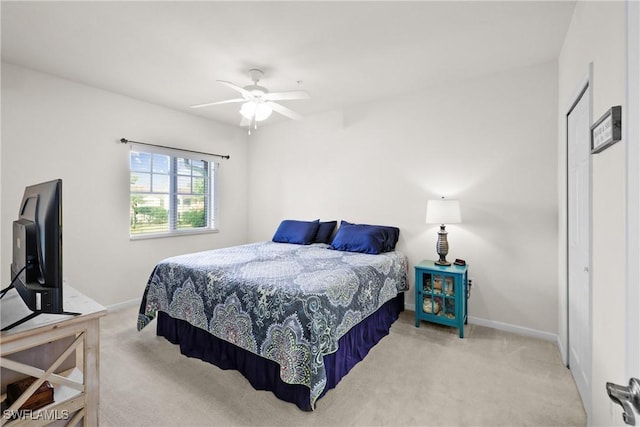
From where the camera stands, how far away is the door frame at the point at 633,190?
59 centimetres

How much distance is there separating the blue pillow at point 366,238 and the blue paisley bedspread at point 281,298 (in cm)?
15

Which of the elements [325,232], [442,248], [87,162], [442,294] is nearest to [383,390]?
[442,294]

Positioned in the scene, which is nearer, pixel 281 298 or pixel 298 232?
pixel 281 298

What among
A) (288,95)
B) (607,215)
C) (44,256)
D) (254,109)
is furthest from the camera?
(254,109)

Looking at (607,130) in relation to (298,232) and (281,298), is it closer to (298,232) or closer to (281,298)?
(281,298)

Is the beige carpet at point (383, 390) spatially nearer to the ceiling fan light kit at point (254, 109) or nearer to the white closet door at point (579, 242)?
the white closet door at point (579, 242)

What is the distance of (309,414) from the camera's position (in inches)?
69.7

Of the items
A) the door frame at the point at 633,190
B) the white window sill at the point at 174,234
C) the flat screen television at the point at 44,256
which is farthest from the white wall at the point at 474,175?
the flat screen television at the point at 44,256

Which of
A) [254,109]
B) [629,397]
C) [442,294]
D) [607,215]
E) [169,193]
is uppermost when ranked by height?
[254,109]

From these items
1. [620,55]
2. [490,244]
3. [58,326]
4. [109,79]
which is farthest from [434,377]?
[109,79]

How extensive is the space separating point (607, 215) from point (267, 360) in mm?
2086

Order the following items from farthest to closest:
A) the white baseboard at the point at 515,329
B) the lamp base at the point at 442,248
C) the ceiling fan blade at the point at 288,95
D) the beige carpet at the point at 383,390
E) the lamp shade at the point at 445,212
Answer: the lamp base at the point at 442,248, the lamp shade at the point at 445,212, the white baseboard at the point at 515,329, the ceiling fan blade at the point at 288,95, the beige carpet at the point at 383,390

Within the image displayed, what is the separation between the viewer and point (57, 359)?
3.97ft

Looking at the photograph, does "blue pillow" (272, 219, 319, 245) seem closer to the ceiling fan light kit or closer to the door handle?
the ceiling fan light kit
